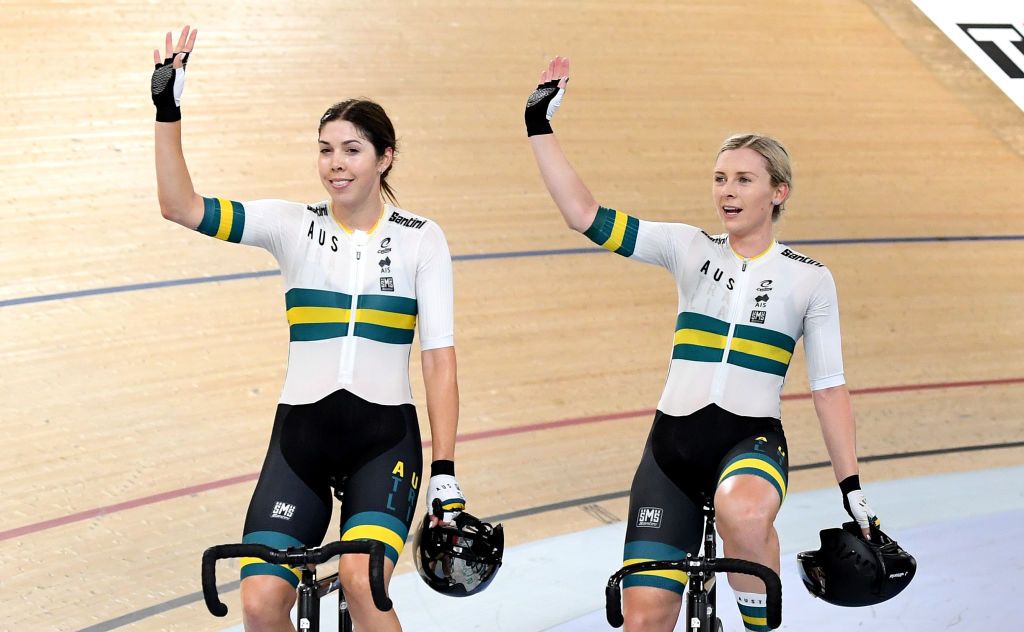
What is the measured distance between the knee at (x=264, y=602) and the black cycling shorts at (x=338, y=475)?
3cm

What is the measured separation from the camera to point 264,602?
2184mm

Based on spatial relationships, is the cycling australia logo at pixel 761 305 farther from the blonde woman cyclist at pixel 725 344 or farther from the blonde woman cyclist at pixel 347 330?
the blonde woman cyclist at pixel 347 330

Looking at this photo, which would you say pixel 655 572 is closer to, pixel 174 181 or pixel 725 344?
pixel 725 344

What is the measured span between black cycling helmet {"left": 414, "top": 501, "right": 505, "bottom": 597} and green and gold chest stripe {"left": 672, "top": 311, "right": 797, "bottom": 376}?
2.10 feet

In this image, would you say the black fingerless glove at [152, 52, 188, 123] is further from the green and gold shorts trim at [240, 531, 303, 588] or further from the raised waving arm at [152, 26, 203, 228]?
the green and gold shorts trim at [240, 531, 303, 588]

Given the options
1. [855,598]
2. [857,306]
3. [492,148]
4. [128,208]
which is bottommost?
[855,598]

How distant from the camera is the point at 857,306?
5.57m

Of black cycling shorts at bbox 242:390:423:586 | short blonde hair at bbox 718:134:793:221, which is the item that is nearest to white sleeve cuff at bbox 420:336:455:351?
black cycling shorts at bbox 242:390:423:586

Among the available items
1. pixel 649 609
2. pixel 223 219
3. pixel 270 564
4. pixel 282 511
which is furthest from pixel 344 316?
pixel 649 609

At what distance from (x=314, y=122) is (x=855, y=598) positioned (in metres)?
3.92

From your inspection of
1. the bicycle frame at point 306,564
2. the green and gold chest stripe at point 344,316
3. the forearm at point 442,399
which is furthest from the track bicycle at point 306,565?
the green and gold chest stripe at point 344,316

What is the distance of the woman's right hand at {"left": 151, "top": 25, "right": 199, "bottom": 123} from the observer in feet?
7.62

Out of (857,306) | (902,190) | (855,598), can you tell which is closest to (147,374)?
(855,598)

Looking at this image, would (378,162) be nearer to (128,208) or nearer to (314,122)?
(128,208)
